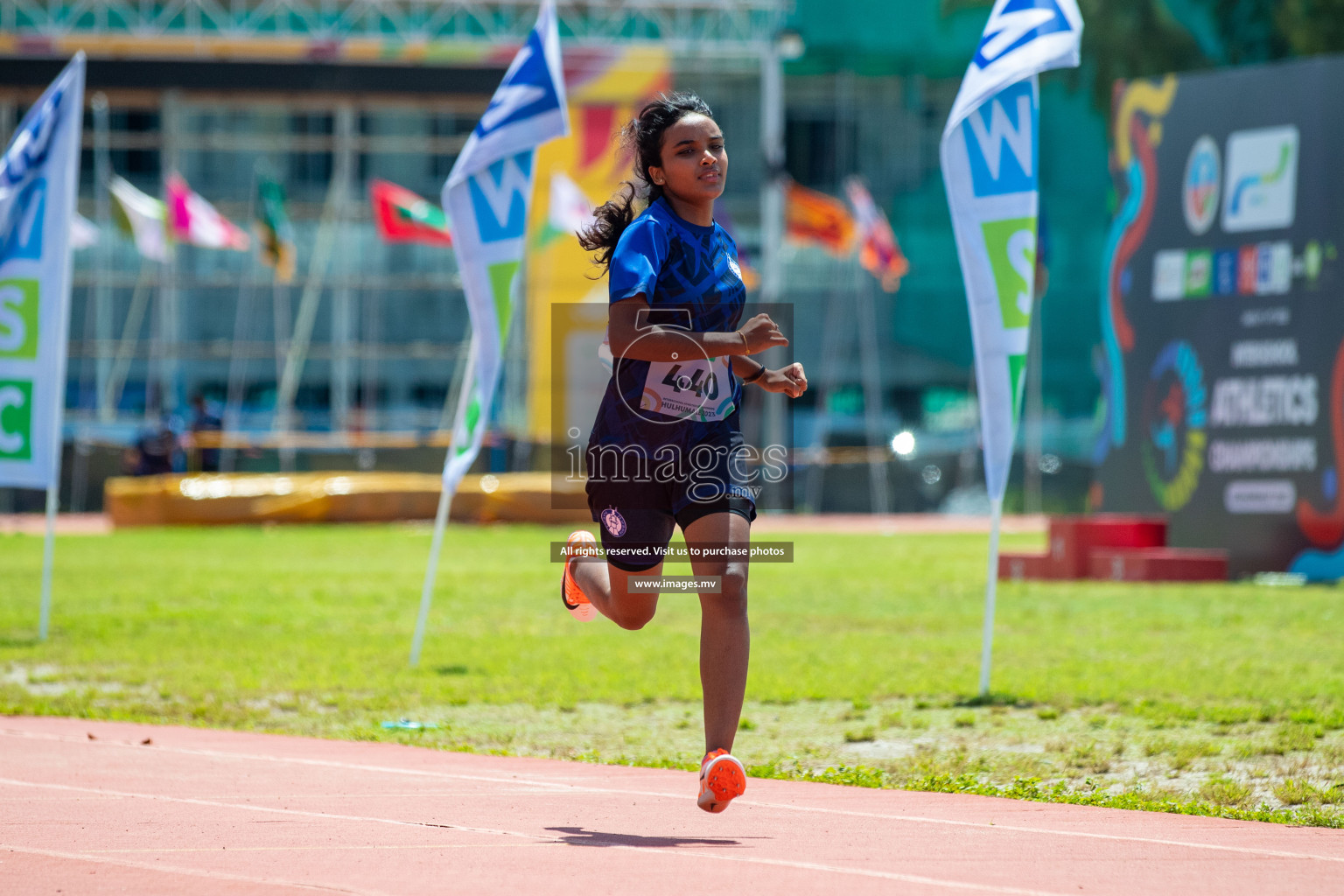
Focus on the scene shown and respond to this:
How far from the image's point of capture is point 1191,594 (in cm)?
1478

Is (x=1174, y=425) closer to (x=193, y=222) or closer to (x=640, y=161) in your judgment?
(x=640, y=161)

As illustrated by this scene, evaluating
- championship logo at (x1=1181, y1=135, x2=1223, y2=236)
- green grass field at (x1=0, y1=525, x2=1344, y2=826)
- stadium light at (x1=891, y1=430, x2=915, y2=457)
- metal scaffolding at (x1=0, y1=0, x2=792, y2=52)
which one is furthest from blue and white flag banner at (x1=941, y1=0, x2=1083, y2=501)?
metal scaffolding at (x1=0, y1=0, x2=792, y2=52)

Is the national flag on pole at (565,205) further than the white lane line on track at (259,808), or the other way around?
the national flag on pole at (565,205)

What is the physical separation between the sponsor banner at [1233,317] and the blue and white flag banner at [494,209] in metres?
9.15

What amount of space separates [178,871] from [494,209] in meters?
6.25

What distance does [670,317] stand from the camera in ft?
16.9

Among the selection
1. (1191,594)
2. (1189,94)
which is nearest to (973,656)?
(1191,594)

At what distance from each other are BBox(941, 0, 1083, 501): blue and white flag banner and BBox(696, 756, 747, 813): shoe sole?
412 centimetres

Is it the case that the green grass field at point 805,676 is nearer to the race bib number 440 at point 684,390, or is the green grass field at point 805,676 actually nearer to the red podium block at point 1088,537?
the red podium block at point 1088,537

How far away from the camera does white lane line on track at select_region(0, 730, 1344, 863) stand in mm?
4719

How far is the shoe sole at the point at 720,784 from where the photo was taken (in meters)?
4.82

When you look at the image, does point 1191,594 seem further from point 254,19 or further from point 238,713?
point 254,19

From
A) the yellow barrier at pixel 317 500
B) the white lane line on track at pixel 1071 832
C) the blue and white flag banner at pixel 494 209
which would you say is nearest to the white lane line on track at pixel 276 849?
the white lane line on track at pixel 1071 832

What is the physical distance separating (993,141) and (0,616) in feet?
28.2
